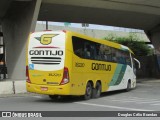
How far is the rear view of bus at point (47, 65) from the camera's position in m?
17.8

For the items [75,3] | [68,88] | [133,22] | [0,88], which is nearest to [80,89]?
[68,88]

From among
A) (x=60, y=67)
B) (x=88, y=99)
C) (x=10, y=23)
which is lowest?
(x=88, y=99)

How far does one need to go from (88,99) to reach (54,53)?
10.4 feet

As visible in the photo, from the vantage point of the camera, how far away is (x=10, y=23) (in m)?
32.5

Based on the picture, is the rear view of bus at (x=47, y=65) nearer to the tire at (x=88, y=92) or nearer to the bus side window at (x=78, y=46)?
the bus side window at (x=78, y=46)

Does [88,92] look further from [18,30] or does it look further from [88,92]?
[18,30]

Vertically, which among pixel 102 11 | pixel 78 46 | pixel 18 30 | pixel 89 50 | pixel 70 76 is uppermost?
pixel 102 11

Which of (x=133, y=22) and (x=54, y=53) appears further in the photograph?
(x=133, y=22)

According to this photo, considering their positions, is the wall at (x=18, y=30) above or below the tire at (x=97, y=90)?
above

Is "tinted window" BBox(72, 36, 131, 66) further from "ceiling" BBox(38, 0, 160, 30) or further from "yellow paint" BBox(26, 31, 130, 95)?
"ceiling" BBox(38, 0, 160, 30)

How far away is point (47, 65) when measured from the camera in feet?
59.3

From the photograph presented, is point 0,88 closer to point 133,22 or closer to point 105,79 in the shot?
point 105,79

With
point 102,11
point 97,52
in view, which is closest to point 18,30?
point 102,11

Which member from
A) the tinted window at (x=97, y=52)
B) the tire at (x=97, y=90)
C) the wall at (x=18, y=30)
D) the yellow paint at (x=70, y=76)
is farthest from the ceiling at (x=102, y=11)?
the yellow paint at (x=70, y=76)
